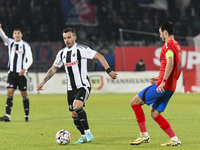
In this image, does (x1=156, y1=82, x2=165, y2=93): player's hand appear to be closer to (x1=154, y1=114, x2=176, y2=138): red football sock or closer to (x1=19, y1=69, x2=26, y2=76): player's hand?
(x1=154, y1=114, x2=176, y2=138): red football sock

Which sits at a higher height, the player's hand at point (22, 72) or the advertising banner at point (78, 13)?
the advertising banner at point (78, 13)

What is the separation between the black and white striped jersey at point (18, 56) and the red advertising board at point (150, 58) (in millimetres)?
11038

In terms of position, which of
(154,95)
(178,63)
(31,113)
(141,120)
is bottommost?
(31,113)

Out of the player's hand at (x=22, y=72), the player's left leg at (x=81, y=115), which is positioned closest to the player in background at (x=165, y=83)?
the player's left leg at (x=81, y=115)

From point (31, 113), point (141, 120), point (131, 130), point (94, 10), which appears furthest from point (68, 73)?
point (94, 10)

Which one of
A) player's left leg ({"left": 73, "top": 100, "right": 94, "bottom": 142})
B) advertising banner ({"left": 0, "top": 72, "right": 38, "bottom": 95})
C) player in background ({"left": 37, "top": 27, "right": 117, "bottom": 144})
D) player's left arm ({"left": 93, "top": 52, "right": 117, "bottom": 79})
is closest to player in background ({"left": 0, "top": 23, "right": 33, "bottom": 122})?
player in background ({"left": 37, "top": 27, "right": 117, "bottom": 144})

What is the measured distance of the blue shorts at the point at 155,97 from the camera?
6.11 metres

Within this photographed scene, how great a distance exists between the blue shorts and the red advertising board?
14.6 metres

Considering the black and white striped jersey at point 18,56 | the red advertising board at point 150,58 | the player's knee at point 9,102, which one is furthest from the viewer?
the red advertising board at point 150,58

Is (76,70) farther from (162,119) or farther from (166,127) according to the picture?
(166,127)

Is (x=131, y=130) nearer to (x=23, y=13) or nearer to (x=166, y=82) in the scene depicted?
(x=166, y=82)

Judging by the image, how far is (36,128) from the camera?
8547mm

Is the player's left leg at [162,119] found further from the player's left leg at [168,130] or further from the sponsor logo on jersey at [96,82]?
the sponsor logo on jersey at [96,82]

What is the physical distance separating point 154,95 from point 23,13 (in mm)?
21707
